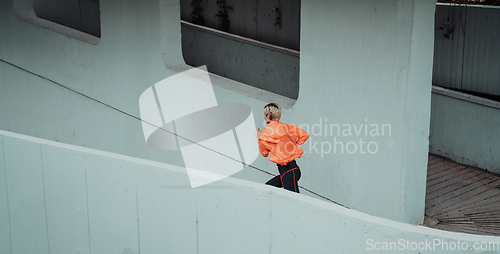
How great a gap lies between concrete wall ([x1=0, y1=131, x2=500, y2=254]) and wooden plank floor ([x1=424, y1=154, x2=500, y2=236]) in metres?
3.08

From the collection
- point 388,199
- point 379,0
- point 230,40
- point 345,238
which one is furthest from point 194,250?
point 230,40

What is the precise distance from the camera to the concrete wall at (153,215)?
3.49m

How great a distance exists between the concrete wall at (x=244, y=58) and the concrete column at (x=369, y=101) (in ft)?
13.7

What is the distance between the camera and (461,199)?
7094 mm

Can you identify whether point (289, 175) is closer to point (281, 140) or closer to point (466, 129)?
point (281, 140)

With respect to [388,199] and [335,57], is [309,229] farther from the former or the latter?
[335,57]

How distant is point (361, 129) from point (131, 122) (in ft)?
15.5

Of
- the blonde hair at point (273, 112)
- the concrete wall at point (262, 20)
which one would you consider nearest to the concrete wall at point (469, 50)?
the concrete wall at point (262, 20)

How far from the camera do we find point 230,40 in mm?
12258

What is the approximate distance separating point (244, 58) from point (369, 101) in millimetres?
6258
